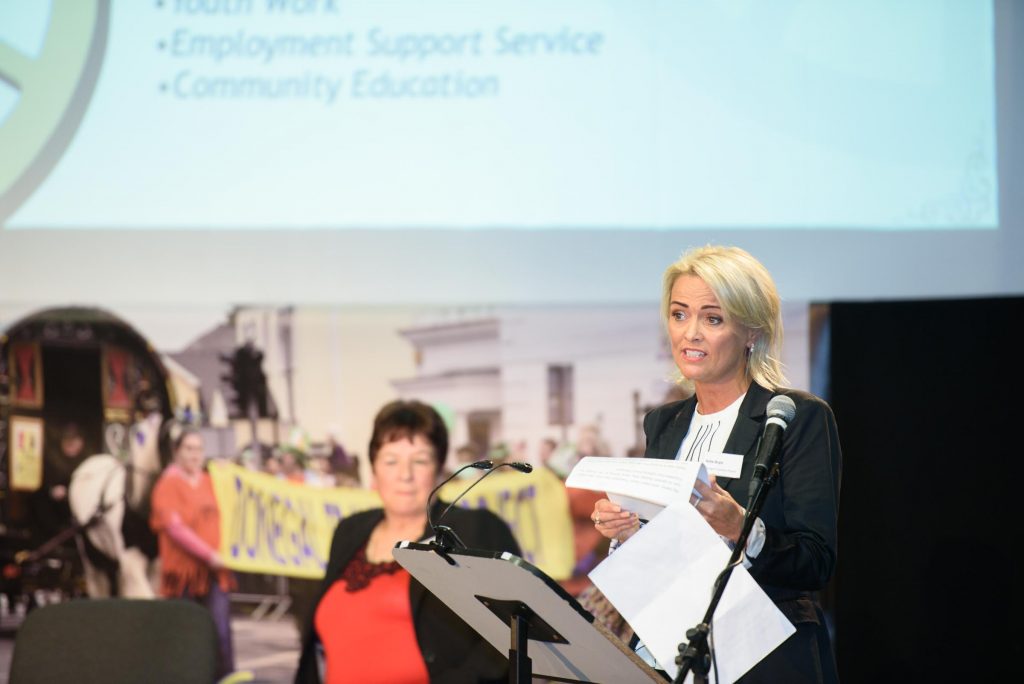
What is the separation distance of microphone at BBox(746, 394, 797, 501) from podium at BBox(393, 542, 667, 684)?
315mm

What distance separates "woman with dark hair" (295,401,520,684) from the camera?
297 cm

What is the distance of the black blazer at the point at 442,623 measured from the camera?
292 cm

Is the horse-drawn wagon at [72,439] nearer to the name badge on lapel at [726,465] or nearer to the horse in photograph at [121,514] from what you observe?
the horse in photograph at [121,514]

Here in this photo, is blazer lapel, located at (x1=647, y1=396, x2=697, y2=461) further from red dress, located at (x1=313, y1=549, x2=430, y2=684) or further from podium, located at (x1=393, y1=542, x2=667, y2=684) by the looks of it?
red dress, located at (x1=313, y1=549, x2=430, y2=684)

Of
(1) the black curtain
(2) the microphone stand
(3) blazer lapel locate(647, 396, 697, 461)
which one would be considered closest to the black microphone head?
(2) the microphone stand

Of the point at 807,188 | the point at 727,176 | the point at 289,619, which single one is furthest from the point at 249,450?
the point at 807,188

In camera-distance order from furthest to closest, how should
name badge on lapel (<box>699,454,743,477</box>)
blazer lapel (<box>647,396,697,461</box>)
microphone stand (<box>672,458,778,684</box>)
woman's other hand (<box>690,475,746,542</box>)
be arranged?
1. blazer lapel (<box>647,396,697,461</box>)
2. name badge on lapel (<box>699,454,743,477</box>)
3. woman's other hand (<box>690,475,746,542</box>)
4. microphone stand (<box>672,458,778,684</box>)

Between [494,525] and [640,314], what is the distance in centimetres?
102

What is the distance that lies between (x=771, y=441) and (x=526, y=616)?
492 millimetres

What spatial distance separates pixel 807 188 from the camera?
3713 mm

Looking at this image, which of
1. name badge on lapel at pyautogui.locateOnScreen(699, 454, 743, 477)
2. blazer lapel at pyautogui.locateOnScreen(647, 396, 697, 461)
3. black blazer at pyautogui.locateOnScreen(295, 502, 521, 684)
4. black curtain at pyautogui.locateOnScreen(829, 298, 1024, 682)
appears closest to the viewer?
name badge on lapel at pyautogui.locateOnScreen(699, 454, 743, 477)

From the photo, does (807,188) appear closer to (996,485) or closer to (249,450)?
(996,485)

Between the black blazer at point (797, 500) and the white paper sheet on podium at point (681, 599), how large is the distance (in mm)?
74

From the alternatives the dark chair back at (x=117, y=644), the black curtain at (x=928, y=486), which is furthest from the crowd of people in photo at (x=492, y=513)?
the black curtain at (x=928, y=486)
